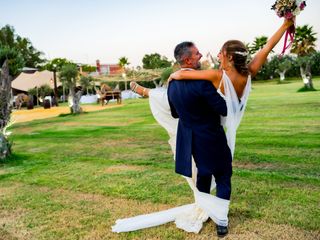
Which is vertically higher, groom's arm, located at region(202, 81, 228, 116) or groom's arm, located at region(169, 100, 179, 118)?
groom's arm, located at region(202, 81, 228, 116)

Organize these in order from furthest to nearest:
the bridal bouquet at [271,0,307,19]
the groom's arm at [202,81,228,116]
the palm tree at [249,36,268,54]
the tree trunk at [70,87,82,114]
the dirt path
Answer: the palm tree at [249,36,268,54] → the dirt path → the tree trunk at [70,87,82,114] → the bridal bouquet at [271,0,307,19] → the groom's arm at [202,81,228,116]

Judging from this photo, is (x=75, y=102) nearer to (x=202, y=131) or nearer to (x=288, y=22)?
(x=202, y=131)

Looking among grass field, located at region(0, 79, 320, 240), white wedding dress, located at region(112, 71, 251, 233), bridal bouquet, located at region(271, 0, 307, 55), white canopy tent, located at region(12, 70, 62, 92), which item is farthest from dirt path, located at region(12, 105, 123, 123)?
bridal bouquet, located at region(271, 0, 307, 55)

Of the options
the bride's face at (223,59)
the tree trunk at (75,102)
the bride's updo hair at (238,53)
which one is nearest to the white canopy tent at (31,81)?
the tree trunk at (75,102)

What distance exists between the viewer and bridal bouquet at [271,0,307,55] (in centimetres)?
396

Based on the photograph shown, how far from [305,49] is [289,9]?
3994 cm

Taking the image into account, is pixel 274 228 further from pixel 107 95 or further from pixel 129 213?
pixel 107 95

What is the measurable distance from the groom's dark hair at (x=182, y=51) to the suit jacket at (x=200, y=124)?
25 cm

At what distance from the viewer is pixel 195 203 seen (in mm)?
4535

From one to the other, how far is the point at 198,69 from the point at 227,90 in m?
0.40

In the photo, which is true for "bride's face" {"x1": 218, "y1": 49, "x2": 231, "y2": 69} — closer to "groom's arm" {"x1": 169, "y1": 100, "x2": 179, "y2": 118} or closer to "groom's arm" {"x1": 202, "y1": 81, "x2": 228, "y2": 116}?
"groom's arm" {"x1": 202, "y1": 81, "x2": 228, "y2": 116}

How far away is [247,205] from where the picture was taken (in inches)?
194

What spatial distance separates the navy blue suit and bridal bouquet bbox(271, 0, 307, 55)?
1047mm

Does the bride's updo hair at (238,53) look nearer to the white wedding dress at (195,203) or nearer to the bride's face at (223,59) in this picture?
the bride's face at (223,59)
